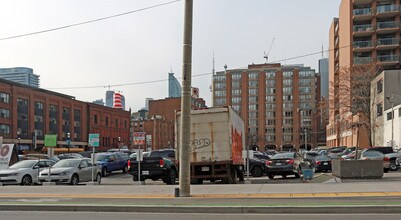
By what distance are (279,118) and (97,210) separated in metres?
150

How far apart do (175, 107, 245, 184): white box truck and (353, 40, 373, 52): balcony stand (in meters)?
70.5

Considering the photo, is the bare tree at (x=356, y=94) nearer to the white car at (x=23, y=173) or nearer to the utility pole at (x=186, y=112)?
the white car at (x=23, y=173)

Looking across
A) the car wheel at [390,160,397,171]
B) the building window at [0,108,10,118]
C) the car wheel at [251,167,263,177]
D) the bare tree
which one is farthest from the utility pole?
the building window at [0,108,10,118]

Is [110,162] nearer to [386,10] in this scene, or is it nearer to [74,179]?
[74,179]

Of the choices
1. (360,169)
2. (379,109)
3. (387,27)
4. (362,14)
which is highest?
(362,14)

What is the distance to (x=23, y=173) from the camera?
24688 millimetres

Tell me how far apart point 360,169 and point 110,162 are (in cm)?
1877

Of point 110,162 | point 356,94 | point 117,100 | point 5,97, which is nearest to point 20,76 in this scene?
point 5,97

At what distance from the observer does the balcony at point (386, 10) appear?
84062mm

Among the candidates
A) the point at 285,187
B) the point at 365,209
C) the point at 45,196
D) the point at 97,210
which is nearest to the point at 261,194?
the point at 285,187

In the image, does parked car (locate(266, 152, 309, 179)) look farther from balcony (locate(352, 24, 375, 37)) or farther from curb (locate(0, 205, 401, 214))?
balcony (locate(352, 24, 375, 37))

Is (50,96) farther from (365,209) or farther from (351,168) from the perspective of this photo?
(365,209)

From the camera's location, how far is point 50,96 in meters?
92.5

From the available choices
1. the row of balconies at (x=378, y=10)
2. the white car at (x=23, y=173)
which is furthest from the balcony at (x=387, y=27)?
the white car at (x=23, y=173)
